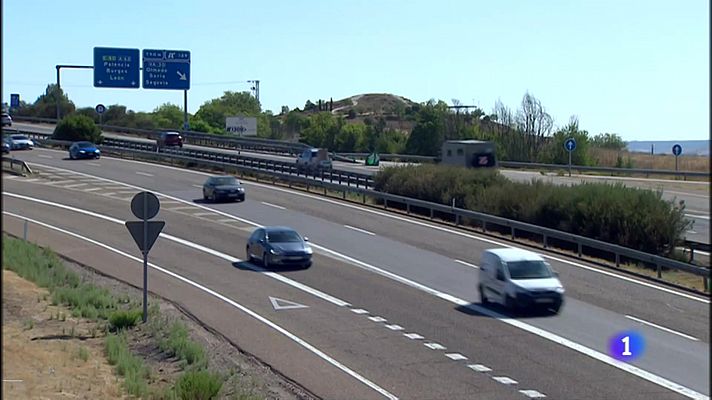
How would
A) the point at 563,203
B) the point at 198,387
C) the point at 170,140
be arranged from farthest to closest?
the point at 170,140 → the point at 563,203 → the point at 198,387

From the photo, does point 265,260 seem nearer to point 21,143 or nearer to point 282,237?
point 282,237

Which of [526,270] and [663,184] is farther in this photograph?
[663,184]

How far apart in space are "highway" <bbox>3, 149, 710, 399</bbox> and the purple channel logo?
18cm

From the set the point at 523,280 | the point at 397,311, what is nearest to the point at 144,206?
the point at 397,311

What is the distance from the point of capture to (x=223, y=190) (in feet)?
160

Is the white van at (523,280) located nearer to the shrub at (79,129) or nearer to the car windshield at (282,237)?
the car windshield at (282,237)

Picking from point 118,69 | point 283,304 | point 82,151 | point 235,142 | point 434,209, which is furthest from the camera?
point 235,142

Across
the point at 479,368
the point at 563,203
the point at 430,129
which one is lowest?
the point at 479,368

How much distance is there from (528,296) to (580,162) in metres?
43.3

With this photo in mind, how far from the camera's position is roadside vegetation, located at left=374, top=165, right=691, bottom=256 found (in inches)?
1261

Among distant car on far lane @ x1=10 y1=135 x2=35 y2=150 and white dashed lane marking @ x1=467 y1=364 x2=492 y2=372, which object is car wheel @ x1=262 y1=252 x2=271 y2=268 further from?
distant car on far lane @ x1=10 y1=135 x2=35 y2=150

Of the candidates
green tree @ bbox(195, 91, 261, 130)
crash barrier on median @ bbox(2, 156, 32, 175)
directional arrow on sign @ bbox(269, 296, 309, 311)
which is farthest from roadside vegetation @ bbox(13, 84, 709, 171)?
crash barrier on median @ bbox(2, 156, 32, 175)

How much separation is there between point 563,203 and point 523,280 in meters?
15.0

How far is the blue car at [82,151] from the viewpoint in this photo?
70625 mm
